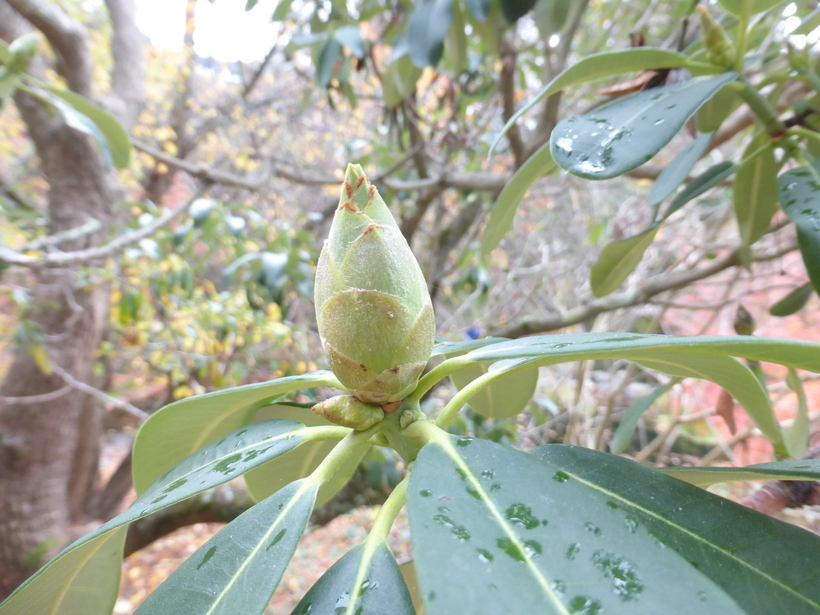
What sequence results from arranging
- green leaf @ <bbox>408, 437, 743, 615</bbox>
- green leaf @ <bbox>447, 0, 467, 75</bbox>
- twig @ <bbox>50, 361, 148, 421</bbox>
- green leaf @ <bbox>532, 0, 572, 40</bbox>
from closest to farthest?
green leaf @ <bbox>408, 437, 743, 615</bbox> → green leaf @ <bbox>532, 0, 572, 40</bbox> → green leaf @ <bbox>447, 0, 467, 75</bbox> → twig @ <bbox>50, 361, 148, 421</bbox>

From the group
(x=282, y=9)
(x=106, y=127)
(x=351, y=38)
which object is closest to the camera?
(x=106, y=127)

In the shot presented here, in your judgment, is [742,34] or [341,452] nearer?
[341,452]

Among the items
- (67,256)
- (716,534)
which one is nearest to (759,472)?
(716,534)

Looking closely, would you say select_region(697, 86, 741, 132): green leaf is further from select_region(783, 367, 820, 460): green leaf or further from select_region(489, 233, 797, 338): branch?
select_region(489, 233, 797, 338): branch

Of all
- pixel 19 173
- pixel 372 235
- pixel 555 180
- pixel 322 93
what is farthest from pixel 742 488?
pixel 19 173

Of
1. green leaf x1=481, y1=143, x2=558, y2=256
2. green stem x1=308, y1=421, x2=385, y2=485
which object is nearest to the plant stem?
green leaf x1=481, y1=143, x2=558, y2=256

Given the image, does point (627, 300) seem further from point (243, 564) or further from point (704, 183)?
point (243, 564)
